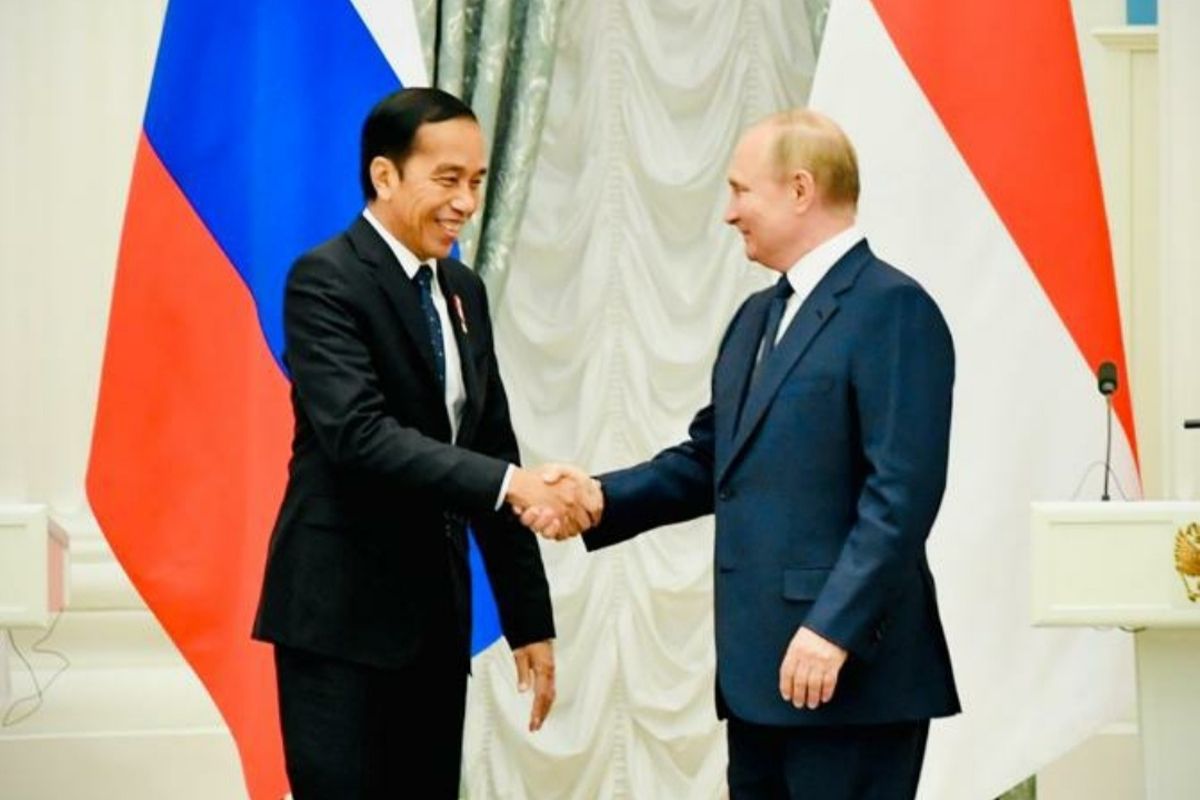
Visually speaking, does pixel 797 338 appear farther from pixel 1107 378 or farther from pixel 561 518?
pixel 1107 378

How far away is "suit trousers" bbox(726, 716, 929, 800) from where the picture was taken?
2834 mm

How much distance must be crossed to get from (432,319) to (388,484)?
286mm

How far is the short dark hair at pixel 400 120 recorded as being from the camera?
3.24m

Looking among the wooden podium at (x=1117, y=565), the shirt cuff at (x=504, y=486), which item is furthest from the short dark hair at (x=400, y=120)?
the wooden podium at (x=1117, y=565)

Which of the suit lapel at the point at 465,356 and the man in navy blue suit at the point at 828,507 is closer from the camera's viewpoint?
the man in navy blue suit at the point at 828,507

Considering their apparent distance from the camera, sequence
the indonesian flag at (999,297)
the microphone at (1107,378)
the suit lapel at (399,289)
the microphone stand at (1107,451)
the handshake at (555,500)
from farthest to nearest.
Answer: the indonesian flag at (999,297), the microphone stand at (1107,451), the microphone at (1107,378), the handshake at (555,500), the suit lapel at (399,289)

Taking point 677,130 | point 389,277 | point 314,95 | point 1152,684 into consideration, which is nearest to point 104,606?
point 314,95

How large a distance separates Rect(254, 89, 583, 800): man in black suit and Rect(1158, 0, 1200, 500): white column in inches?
77.6

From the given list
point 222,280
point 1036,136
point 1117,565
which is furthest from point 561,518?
point 1036,136

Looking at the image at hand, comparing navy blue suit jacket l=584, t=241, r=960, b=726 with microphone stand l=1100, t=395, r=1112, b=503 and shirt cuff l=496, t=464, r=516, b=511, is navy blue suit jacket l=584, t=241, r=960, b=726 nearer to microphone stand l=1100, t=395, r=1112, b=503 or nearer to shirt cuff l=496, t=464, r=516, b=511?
shirt cuff l=496, t=464, r=516, b=511

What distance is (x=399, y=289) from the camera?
3.16 meters

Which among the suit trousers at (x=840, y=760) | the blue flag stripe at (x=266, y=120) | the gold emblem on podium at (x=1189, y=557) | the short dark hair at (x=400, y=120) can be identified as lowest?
the suit trousers at (x=840, y=760)

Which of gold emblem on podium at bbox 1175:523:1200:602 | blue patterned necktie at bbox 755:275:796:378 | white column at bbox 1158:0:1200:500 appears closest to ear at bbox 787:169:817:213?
blue patterned necktie at bbox 755:275:796:378

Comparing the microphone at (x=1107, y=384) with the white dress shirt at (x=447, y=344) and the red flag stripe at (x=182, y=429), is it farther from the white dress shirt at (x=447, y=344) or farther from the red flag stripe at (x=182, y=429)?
the red flag stripe at (x=182, y=429)
